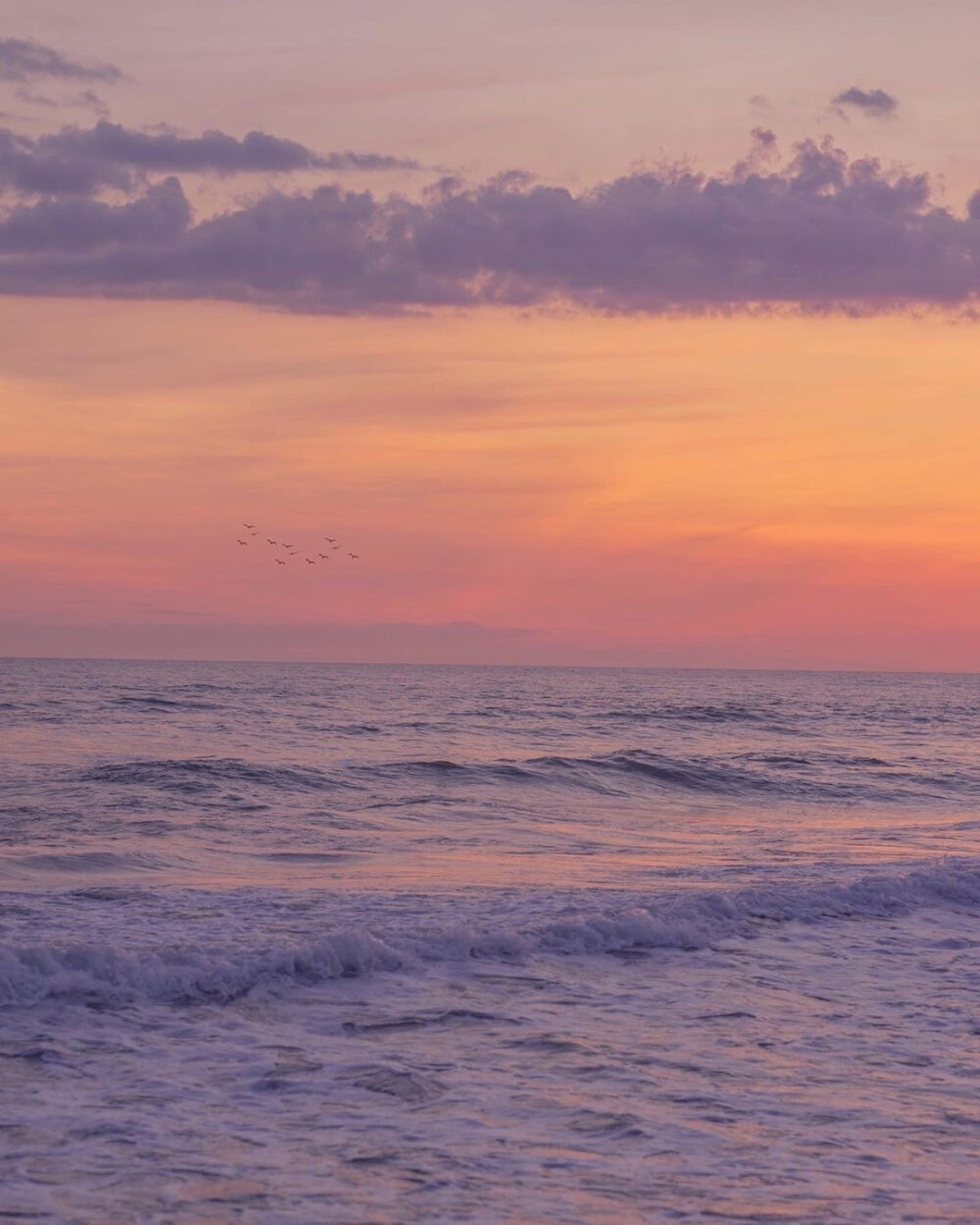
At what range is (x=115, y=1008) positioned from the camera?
10.3 m

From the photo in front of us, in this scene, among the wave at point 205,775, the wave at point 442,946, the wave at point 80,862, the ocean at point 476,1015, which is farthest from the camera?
the wave at point 205,775

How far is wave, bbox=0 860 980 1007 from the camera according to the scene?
424 inches

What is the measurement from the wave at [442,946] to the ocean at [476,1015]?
0.04 metres

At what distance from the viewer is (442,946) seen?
12.5m

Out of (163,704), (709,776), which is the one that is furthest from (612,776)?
(163,704)

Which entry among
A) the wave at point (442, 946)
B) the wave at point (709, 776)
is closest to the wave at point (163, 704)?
the wave at point (709, 776)

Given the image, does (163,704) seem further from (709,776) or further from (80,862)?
(80,862)

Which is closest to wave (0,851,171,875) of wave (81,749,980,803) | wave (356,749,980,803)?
wave (81,749,980,803)

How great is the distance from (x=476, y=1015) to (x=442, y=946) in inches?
85.7

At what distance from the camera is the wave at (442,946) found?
10766 millimetres

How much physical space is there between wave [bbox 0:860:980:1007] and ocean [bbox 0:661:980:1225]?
0.13 ft

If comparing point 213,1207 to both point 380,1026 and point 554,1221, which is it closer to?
point 554,1221

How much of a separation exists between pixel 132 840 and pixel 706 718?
4609 cm

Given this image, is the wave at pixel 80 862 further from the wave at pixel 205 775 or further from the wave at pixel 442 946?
the wave at pixel 205 775
